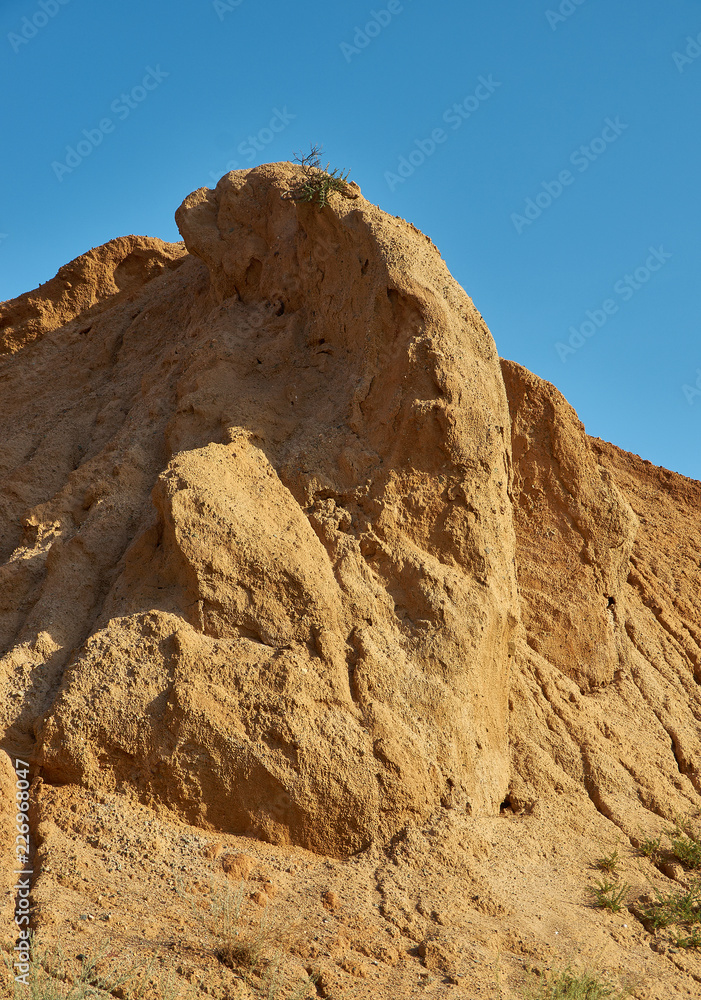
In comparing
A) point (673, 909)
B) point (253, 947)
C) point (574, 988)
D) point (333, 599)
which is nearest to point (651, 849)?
point (673, 909)

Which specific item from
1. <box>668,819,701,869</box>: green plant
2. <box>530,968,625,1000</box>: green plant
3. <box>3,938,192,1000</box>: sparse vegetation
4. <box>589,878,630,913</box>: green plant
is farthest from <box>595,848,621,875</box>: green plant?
<box>3,938,192,1000</box>: sparse vegetation

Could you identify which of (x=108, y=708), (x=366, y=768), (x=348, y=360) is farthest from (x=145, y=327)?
(x=366, y=768)

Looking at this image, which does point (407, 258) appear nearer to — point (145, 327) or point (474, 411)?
point (474, 411)

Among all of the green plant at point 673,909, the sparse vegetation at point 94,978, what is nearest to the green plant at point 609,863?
the green plant at point 673,909

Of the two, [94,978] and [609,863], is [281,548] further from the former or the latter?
[609,863]

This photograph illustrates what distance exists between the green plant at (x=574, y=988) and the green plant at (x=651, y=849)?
149 centimetres

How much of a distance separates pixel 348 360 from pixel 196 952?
435 centimetres

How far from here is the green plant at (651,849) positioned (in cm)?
590

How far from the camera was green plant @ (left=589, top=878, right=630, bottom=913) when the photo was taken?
16.8 ft

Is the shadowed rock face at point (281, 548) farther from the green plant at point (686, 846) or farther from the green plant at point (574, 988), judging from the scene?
the green plant at point (686, 846)

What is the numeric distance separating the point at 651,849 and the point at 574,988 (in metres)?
1.96

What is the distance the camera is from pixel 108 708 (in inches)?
189

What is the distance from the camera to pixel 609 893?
5.29m

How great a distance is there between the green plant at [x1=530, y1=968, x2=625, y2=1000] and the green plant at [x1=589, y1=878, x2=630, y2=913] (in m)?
0.57
